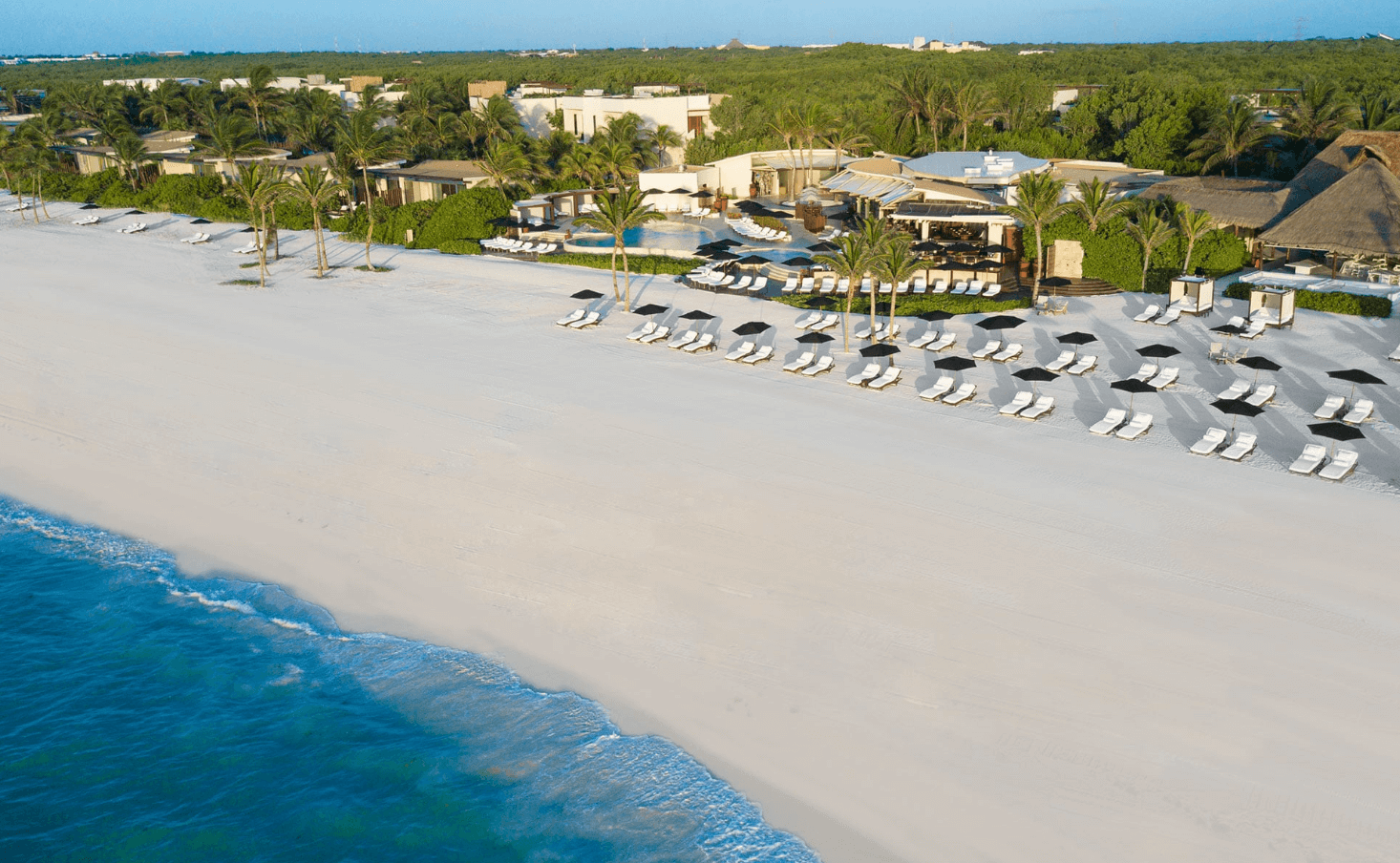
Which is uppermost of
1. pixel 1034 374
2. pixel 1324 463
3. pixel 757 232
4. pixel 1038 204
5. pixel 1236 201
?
pixel 1038 204

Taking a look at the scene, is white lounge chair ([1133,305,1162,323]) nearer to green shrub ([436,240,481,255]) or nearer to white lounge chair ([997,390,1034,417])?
white lounge chair ([997,390,1034,417])

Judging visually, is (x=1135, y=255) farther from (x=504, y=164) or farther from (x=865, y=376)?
(x=504, y=164)

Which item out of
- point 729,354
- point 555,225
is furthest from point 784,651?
point 555,225

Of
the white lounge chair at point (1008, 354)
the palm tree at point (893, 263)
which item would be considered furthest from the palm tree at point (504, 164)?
the white lounge chair at point (1008, 354)

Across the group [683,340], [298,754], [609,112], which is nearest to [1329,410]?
[683,340]

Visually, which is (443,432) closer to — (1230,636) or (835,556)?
(835,556)

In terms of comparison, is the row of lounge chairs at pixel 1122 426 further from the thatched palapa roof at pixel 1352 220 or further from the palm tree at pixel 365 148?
the palm tree at pixel 365 148
